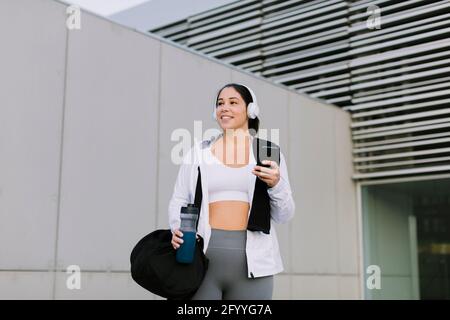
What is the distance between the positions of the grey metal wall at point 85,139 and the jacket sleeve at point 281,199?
2.92m

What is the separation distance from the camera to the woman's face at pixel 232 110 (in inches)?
95.0

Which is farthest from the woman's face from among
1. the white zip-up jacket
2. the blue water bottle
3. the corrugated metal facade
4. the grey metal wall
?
the corrugated metal facade

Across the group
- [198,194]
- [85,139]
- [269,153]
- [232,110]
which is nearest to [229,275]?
[198,194]

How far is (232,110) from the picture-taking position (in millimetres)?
2414

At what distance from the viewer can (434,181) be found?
8141 millimetres

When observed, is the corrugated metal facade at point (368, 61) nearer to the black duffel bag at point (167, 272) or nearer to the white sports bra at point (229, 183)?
the white sports bra at point (229, 183)

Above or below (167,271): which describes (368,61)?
above

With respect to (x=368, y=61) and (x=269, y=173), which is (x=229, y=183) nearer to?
(x=269, y=173)

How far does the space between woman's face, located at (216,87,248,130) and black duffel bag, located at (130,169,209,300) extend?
1.71ft

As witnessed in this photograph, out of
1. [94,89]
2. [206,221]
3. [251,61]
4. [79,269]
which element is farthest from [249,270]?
[251,61]

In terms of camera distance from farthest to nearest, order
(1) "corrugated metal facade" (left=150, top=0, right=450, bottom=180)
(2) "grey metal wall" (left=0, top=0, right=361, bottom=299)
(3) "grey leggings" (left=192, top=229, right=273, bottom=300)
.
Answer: (1) "corrugated metal facade" (left=150, top=0, right=450, bottom=180), (2) "grey metal wall" (left=0, top=0, right=361, bottom=299), (3) "grey leggings" (left=192, top=229, right=273, bottom=300)

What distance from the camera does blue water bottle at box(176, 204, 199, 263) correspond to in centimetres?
213

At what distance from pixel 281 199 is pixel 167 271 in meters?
0.52

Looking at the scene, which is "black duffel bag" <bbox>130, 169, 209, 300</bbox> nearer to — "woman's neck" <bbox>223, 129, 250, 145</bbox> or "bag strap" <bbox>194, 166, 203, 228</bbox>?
"bag strap" <bbox>194, 166, 203, 228</bbox>
